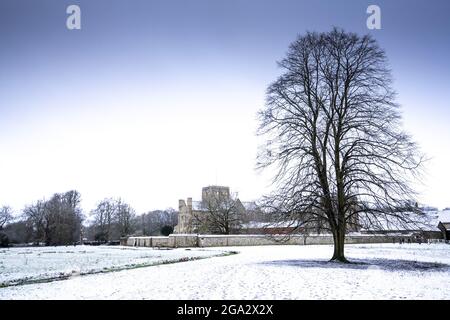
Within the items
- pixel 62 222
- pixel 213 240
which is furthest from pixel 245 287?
pixel 62 222

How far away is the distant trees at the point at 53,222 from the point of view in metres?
64.0

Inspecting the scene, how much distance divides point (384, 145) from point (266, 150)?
6.11m

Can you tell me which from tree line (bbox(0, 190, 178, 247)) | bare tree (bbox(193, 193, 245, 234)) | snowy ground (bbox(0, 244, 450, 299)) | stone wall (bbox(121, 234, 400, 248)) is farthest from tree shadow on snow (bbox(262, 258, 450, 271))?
tree line (bbox(0, 190, 178, 247))

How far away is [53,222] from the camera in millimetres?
65500

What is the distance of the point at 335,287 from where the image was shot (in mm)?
10766

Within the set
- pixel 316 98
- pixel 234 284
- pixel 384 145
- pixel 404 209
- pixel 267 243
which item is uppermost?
pixel 316 98

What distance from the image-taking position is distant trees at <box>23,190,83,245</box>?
63969 mm

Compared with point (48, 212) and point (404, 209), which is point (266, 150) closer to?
point (404, 209)

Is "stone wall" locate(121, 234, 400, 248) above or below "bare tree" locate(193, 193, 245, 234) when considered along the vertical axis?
below

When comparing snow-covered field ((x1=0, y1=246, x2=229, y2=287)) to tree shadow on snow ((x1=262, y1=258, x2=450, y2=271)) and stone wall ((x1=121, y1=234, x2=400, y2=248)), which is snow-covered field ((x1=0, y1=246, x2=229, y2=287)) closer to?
tree shadow on snow ((x1=262, y1=258, x2=450, y2=271))

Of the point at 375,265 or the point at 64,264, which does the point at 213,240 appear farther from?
the point at 375,265

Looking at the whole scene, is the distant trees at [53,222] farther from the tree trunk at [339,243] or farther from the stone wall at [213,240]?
the tree trunk at [339,243]
